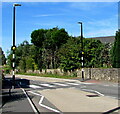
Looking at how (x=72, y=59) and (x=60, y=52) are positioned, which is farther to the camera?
(x=60, y=52)

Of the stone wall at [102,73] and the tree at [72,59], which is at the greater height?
the tree at [72,59]

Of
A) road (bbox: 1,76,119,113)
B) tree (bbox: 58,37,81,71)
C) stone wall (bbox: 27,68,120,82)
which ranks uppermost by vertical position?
tree (bbox: 58,37,81,71)

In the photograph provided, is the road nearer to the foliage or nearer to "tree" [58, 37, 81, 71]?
the foliage

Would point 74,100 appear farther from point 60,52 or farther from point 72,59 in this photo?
point 60,52

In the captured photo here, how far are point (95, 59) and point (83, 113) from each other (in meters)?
28.7

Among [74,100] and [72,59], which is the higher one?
[72,59]

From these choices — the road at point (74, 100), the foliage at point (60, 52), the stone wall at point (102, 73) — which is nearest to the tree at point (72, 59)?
the foliage at point (60, 52)

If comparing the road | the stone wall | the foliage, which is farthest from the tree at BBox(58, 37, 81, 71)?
the road

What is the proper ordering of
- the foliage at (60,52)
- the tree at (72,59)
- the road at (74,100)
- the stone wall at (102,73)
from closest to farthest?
the road at (74,100) → the stone wall at (102,73) → the tree at (72,59) → the foliage at (60,52)

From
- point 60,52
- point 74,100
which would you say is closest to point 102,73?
point 60,52

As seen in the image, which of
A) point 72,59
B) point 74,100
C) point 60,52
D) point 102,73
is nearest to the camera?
point 74,100

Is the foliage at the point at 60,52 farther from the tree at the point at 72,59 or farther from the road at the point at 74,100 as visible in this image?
the road at the point at 74,100

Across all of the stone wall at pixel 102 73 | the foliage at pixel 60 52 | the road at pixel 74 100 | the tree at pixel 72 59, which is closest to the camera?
the road at pixel 74 100

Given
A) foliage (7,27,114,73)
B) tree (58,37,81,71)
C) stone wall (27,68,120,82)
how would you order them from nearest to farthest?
stone wall (27,68,120,82)
tree (58,37,81,71)
foliage (7,27,114,73)
